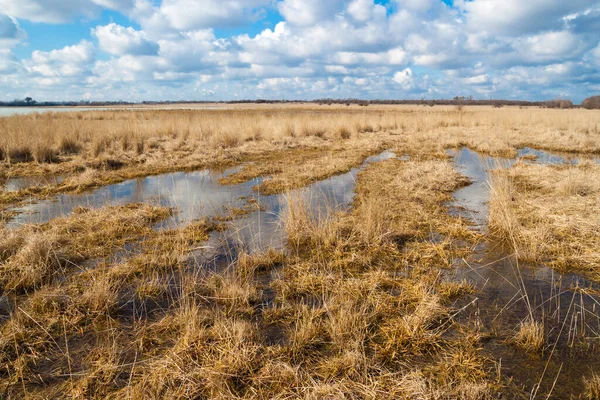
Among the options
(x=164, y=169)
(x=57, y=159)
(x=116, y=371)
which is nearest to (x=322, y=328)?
(x=116, y=371)

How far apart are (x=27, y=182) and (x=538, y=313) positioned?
1146 cm

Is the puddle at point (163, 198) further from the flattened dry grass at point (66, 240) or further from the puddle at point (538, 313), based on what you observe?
the puddle at point (538, 313)

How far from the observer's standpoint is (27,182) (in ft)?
28.4

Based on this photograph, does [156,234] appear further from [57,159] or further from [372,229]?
[57,159]

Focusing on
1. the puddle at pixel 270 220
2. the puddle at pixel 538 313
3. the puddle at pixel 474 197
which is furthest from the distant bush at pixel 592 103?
the puddle at pixel 538 313

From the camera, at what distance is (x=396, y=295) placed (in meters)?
3.60

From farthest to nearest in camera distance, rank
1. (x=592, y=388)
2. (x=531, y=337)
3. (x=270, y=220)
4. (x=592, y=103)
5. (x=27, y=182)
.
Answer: (x=592, y=103)
(x=27, y=182)
(x=270, y=220)
(x=531, y=337)
(x=592, y=388)

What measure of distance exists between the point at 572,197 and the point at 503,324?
5093mm

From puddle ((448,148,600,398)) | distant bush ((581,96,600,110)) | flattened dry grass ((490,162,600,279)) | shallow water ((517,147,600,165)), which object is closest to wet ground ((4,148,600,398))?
puddle ((448,148,600,398))

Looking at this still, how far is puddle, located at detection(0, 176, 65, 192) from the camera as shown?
7.97 metres

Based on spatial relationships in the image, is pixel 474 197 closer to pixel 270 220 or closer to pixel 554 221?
pixel 554 221

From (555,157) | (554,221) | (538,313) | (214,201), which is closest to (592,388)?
(538,313)

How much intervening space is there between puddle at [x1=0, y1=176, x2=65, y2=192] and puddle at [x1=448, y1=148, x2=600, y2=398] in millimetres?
9817

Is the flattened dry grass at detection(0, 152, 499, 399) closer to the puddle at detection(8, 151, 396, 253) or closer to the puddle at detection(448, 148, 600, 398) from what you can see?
the puddle at detection(448, 148, 600, 398)
